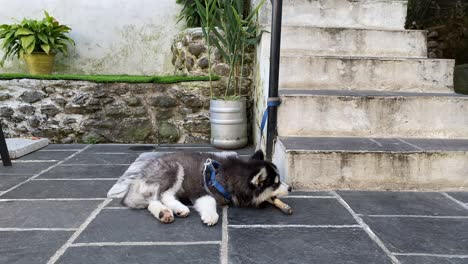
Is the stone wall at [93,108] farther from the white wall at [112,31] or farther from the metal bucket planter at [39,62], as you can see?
the white wall at [112,31]

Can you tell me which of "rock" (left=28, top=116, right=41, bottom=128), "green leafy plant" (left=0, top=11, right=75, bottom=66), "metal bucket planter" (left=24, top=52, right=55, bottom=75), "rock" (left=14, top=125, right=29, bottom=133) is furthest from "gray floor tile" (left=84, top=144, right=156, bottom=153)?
"green leafy plant" (left=0, top=11, right=75, bottom=66)

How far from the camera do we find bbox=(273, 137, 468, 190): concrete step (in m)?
2.21

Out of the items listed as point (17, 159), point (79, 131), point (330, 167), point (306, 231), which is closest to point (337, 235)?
point (306, 231)

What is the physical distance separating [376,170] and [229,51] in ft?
6.57

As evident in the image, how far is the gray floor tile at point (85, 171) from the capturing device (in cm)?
255

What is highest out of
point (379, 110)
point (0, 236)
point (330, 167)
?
point (379, 110)

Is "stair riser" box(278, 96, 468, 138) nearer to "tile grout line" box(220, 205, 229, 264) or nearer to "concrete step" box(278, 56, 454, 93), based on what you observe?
"concrete step" box(278, 56, 454, 93)

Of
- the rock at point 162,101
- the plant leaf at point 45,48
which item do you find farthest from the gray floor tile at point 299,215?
the plant leaf at point 45,48

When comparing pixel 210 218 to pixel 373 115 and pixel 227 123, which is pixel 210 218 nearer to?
pixel 373 115

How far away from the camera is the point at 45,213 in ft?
6.11

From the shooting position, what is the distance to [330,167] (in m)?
2.23

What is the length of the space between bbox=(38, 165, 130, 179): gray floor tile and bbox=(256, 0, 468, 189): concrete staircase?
1.20 meters

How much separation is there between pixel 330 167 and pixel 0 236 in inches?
70.3

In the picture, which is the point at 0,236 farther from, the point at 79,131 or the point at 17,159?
the point at 79,131
